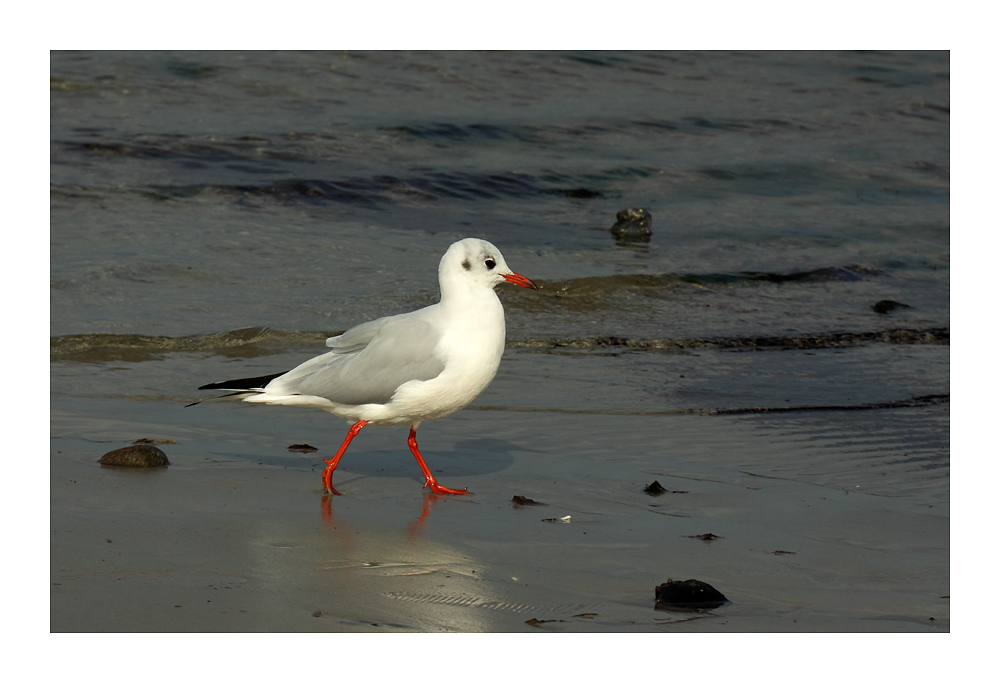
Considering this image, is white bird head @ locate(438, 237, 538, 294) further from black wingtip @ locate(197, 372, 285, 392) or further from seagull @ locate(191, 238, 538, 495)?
black wingtip @ locate(197, 372, 285, 392)

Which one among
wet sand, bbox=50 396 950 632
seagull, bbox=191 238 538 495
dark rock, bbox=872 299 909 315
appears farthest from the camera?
dark rock, bbox=872 299 909 315

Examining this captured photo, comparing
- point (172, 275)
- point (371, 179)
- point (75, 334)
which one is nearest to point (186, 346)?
point (75, 334)

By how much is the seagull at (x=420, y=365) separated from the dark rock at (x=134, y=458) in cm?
44

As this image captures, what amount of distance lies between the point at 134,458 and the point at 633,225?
9066mm

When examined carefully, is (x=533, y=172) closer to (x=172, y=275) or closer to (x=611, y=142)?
(x=611, y=142)

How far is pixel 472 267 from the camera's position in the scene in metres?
5.34

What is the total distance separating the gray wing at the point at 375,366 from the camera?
17.2ft

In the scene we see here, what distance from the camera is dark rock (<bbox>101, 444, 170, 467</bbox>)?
17.2ft

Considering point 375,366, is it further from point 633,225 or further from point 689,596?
point 633,225

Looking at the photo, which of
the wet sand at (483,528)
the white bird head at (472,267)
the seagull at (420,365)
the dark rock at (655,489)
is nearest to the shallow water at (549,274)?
the wet sand at (483,528)

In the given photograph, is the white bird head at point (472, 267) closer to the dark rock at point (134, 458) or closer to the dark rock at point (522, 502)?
the dark rock at point (522, 502)

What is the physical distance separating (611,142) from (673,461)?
1234 centimetres

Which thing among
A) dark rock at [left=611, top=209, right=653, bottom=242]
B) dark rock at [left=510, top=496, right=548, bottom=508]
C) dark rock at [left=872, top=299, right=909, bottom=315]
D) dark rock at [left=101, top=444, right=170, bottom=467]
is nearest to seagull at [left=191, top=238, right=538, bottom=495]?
dark rock at [left=510, top=496, right=548, bottom=508]

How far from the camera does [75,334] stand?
8.06 m
